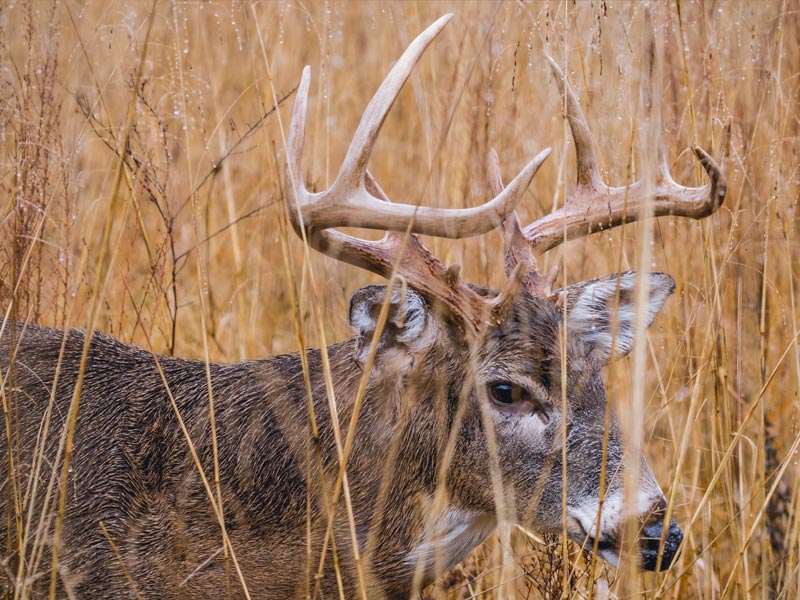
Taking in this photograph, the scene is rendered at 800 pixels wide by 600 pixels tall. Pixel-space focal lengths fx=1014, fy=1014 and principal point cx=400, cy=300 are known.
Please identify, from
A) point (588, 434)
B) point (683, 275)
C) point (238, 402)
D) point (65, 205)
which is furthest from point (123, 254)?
point (588, 434)

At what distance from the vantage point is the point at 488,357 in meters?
3.22

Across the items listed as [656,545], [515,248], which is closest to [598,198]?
[515,248]

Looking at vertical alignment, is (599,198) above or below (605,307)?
above

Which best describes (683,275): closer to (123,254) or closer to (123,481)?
(123,481)

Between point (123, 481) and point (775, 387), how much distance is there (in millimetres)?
3292

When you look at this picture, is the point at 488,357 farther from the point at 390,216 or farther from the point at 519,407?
the point at 390,216

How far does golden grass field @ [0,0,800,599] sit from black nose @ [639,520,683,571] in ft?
0.51

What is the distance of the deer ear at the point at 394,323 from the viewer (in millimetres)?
3076

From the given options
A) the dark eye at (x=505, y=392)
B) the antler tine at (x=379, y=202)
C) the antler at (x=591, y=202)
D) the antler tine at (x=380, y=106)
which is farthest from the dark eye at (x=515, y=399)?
the antler tine at (x=380, y=106)

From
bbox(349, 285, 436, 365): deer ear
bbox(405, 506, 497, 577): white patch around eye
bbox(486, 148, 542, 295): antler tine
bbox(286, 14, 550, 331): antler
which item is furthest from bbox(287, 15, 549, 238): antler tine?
bbox(405, 506, 497, 577): white patch around eye

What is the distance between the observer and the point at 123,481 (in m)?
3.36

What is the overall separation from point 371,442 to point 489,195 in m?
2.24

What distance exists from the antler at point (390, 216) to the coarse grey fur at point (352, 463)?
0.09 metres

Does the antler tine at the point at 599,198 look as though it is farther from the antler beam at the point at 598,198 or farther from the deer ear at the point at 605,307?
the deer ear at the point at 605,307
